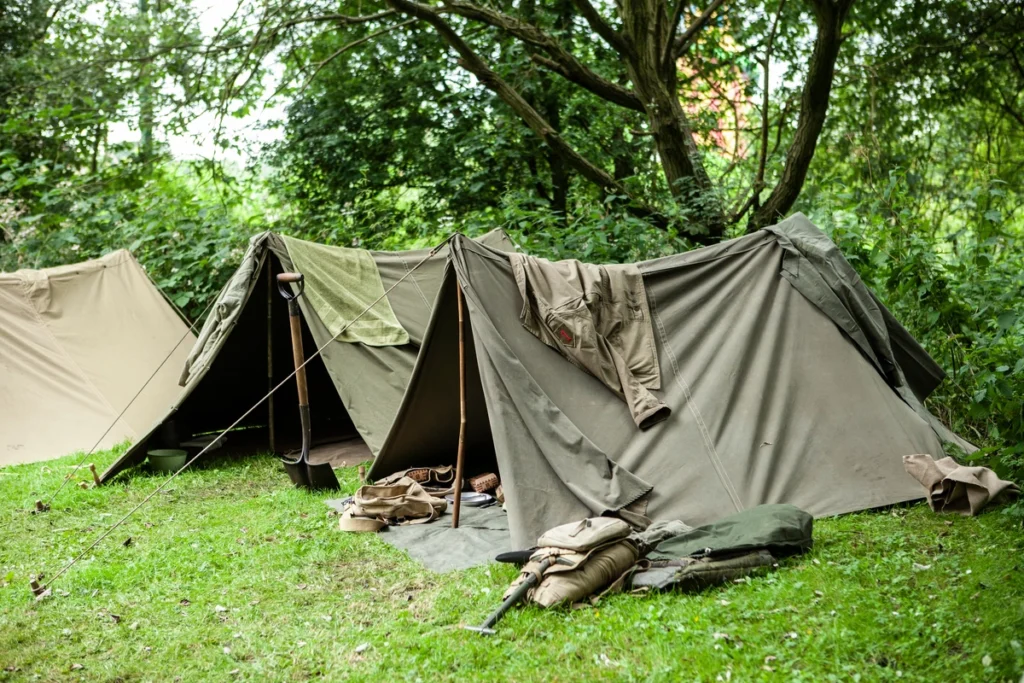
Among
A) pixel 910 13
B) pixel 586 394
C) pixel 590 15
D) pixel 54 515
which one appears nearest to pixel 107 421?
pixel 54 515

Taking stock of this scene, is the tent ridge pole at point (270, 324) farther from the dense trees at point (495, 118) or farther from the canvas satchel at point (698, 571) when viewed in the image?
the canvas satchel at point (698, 571)

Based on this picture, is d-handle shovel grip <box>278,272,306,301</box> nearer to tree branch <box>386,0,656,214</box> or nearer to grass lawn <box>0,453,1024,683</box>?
grass lawn <box>0,453,1024,683</box>

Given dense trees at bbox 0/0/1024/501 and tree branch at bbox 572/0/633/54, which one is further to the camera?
dense trees at bbox 0/0/1024/501

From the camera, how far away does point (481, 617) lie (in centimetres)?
315

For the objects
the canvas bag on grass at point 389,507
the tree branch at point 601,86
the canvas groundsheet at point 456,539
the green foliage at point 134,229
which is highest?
the tree branch at point 601,86

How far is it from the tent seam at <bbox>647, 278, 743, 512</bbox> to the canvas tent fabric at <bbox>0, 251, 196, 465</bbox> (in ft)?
12.5

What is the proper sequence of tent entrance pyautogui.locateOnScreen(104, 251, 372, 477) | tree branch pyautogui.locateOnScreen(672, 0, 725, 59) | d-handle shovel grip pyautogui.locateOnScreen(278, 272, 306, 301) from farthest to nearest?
tree branch pyautogui.locateOnScreen(672, 0, 725, 59) → tent entrance pyautogui.locateOnScreen(104, 251, 372, 477) → d-handle shovel grip pyautogui.locateOnScreen(278, 272, 306, 301)

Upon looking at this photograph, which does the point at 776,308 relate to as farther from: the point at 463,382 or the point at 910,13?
the point at 910,13

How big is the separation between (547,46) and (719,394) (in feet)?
12.0

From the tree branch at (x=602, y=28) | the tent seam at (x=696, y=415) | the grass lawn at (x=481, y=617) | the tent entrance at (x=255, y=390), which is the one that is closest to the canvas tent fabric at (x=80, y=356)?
the tent entrance at (x=255, y=390)

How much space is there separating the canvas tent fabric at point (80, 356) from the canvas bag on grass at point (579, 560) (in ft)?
13.8

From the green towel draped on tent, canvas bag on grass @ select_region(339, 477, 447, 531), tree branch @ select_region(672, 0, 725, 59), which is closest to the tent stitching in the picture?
the green towel draped on tent

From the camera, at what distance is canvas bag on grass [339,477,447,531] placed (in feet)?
14.3

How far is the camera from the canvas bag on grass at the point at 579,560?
3139mm
